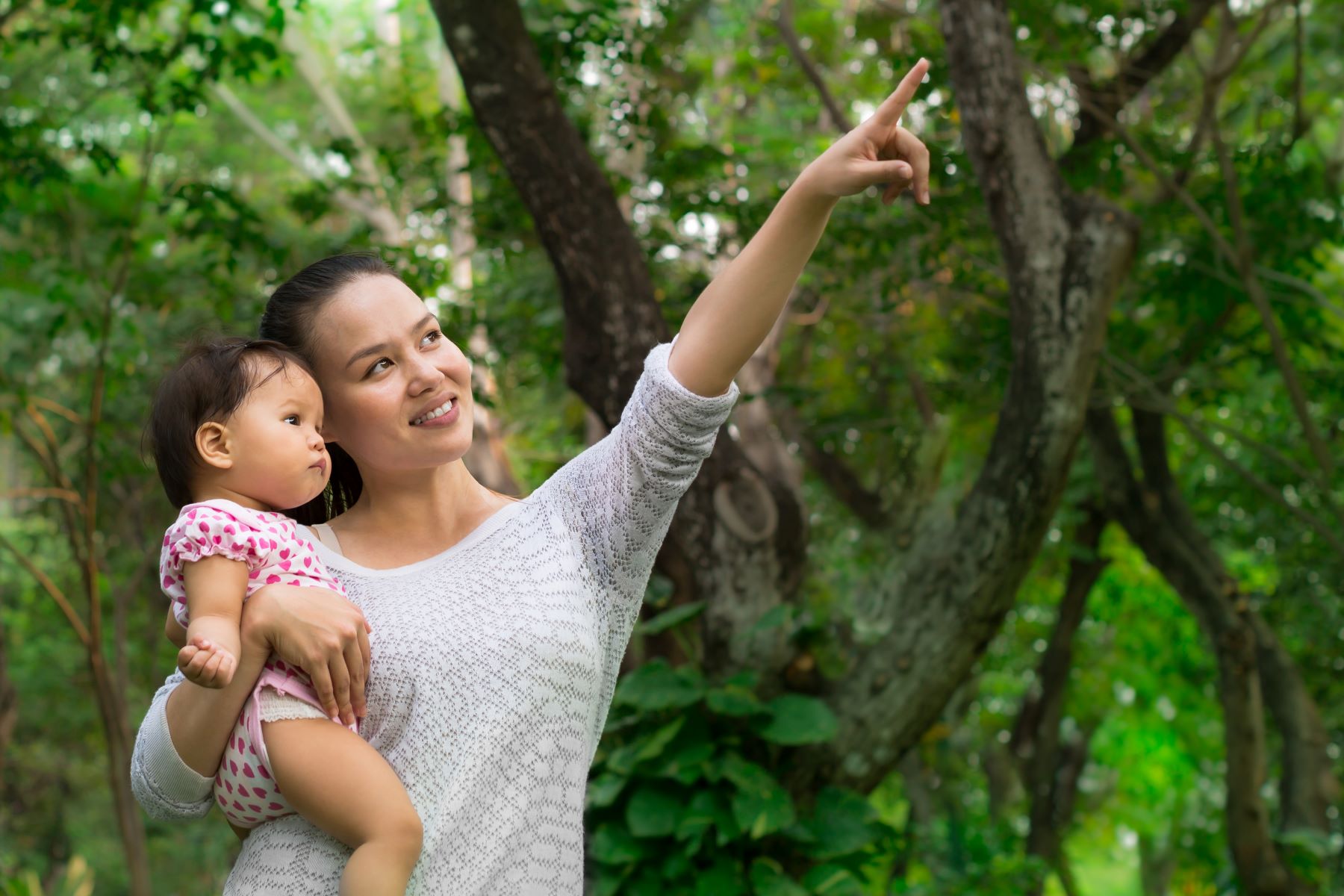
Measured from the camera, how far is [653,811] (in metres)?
4.02

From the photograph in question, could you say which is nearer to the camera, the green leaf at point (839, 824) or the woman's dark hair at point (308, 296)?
the woman's dark hair at point (308, 296)

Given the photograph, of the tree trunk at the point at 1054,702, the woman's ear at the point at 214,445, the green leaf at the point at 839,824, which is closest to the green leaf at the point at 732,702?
the green leaf at the point at 839,824

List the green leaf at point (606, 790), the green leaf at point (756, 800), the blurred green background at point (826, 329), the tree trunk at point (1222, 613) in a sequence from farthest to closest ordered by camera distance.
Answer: the tree trunk at point (1222, 613) → the blurred green background at point (826, 329) → the green leaf at point (606, 790) → the green leaf at point (756, 800)

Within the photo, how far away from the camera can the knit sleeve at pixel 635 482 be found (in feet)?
4.63

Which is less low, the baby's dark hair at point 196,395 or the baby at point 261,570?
the baby's dark hair at point 196,395

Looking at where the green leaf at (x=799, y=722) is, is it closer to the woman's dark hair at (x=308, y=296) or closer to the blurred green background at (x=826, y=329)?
the blurred green background at (x=826, y=329)

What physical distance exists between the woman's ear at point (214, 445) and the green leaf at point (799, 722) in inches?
108

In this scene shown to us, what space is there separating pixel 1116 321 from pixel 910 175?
17.7 feet

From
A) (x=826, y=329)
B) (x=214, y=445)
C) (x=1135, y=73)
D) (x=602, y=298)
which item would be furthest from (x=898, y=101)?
(x=826, y=329)

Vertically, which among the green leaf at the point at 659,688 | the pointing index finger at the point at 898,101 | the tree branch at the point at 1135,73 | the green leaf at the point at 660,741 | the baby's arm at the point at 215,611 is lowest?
the green leaf at the point at 660,741

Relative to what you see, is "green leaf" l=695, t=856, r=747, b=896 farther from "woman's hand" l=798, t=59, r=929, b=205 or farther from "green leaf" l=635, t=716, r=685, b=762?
"woman's hand" l=798, t=59, r=929, b=205

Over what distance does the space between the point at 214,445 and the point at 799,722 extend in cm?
282

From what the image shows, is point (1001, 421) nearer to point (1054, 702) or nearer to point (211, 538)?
point (211, 538)

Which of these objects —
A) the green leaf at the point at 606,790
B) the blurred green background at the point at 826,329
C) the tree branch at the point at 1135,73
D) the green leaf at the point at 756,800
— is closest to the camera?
the green leaf at the point at 756,800
